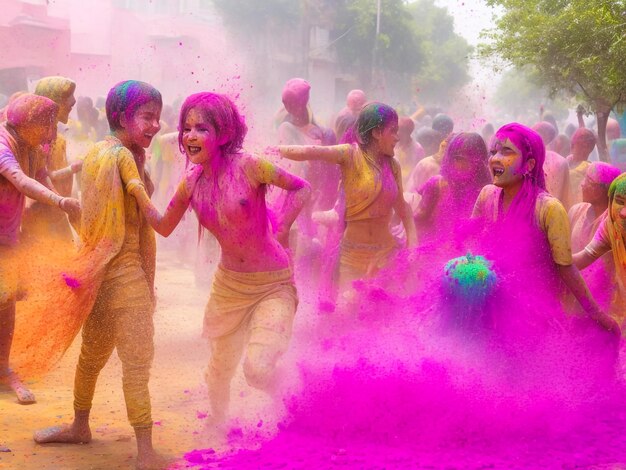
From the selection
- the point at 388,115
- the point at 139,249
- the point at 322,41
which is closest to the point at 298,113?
the point at 388,115

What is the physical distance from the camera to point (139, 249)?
4941 mm

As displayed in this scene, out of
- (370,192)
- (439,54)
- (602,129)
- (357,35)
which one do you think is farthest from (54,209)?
(439,54)

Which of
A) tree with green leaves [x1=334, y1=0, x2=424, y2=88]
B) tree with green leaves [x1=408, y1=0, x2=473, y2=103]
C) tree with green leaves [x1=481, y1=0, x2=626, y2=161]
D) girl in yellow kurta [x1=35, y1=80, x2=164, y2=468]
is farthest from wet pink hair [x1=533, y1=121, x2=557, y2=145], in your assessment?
tree with green leaves [x1=408, y1=0, x2=473, y2=103]

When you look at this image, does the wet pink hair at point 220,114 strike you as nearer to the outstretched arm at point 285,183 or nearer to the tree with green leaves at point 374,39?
the outstretched arm at point 285,183

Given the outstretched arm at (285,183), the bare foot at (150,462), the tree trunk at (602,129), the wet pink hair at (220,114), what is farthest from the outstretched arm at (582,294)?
the tree trunk at (602,129)

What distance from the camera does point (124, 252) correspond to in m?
4.82

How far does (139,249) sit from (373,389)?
1.52 metres

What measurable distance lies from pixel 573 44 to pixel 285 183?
8.12 metres

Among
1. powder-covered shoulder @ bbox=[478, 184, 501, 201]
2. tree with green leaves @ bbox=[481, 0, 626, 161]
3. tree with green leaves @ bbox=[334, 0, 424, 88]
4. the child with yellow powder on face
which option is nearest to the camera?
powder-covered shoulder @ bbox=[478, 184, 501, 201]

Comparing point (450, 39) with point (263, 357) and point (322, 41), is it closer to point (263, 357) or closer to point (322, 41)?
point (322, 41)

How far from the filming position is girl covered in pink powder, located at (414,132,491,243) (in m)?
7.04

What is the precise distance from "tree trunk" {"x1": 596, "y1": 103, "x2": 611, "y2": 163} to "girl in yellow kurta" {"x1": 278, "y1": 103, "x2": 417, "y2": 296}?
8007mm

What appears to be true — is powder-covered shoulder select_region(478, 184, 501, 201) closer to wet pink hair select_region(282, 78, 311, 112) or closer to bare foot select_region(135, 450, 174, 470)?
bare foot select_region(135, 450, 174, 470)

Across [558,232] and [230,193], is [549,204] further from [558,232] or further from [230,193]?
[230,193]
